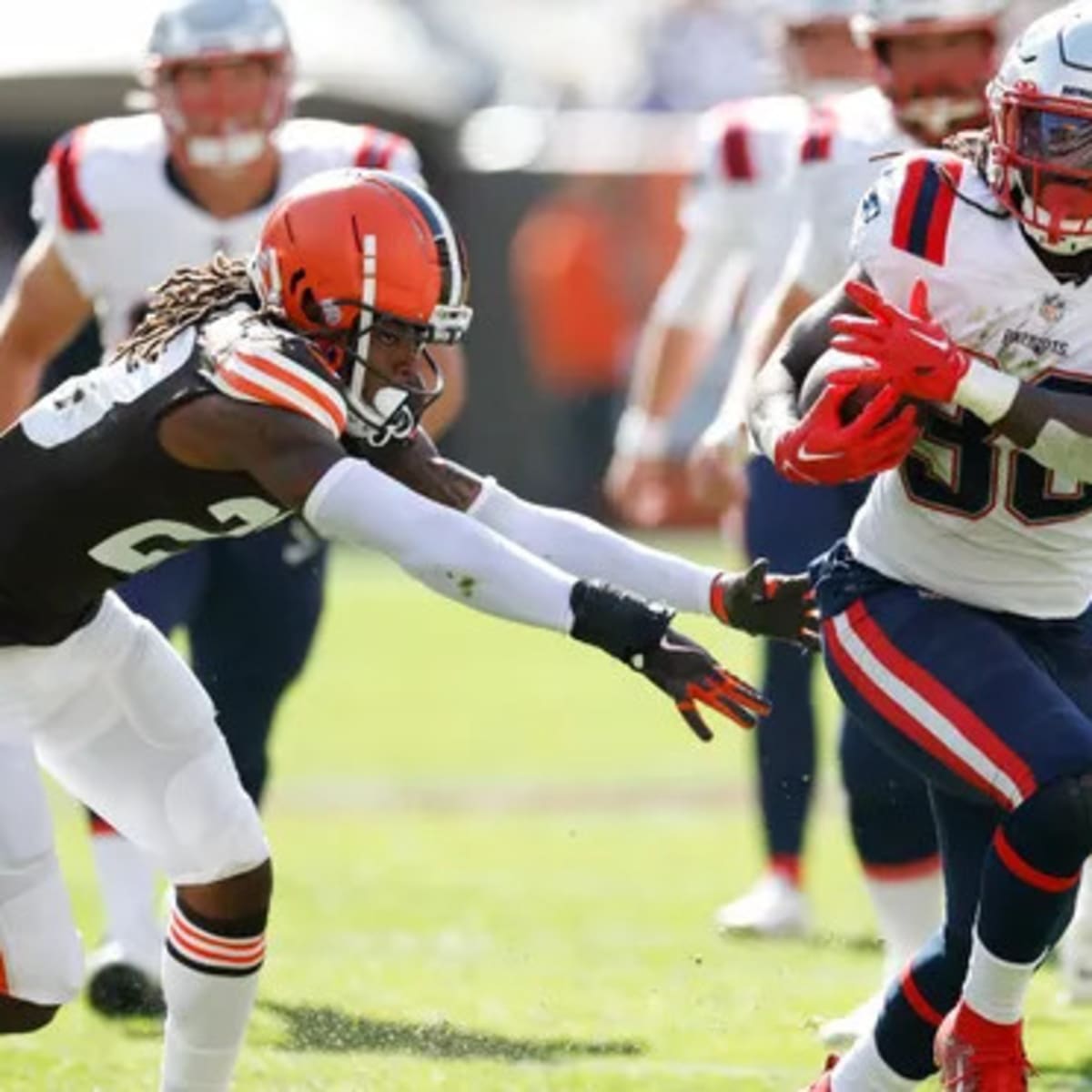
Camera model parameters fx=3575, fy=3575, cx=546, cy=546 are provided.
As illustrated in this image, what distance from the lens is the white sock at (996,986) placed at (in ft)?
15.4

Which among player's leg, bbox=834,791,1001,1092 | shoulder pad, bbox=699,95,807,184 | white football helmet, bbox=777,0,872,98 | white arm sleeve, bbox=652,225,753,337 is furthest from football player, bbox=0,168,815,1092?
white football helmet, bbox=777,0,872,98

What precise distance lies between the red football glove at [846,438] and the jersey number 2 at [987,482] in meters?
0.09

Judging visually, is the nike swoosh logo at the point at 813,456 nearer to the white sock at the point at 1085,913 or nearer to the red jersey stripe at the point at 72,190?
the white sock at the point at 1085,913

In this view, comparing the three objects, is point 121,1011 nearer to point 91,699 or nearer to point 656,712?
point 91,699

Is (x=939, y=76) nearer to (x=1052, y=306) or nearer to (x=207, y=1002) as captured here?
(x=1052, y=306)

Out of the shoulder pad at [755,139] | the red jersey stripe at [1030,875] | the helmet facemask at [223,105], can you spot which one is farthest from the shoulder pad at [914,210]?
the shoulder pad at [755,139]

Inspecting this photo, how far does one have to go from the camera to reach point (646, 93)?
60.8 feet

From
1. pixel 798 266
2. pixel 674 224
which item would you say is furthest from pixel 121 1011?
pixel 674 224

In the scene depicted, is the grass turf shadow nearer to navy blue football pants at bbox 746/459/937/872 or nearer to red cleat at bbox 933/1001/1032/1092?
navy blue football pants at bbox 746/459/937/872

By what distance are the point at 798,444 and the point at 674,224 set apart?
1261 cm

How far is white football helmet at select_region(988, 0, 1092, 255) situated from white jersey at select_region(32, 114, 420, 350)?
2.03 meters

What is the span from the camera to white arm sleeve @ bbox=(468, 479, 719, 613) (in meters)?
4.96

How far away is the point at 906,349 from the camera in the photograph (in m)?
4.64

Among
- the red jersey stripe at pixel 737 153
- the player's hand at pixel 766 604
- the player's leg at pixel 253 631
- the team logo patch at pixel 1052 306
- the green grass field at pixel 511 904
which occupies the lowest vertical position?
the green grass field at pixel 511 904
